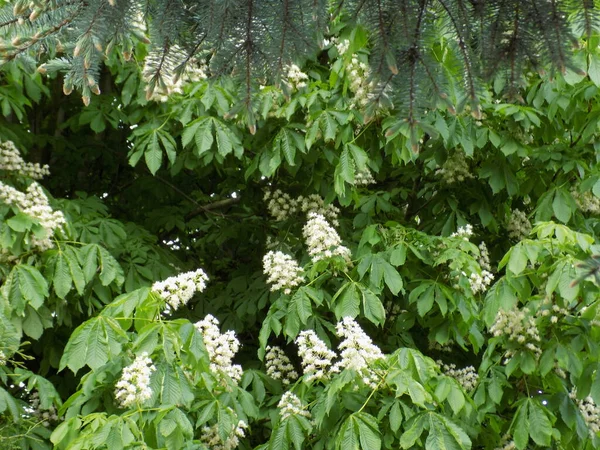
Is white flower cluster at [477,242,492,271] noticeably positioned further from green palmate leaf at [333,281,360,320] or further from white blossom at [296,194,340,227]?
green palmate leaf at [333,281,360,320]

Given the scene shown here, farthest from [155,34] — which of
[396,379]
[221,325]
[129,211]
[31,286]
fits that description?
[129,211]

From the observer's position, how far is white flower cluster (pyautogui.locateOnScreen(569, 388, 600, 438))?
181 inches

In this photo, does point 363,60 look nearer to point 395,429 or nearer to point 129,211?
point 395,429

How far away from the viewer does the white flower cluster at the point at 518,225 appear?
556 centimetres

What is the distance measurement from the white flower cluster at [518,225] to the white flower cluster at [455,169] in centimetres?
40

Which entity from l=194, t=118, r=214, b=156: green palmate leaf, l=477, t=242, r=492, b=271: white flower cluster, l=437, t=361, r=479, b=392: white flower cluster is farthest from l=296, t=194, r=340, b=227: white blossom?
l=437, t=361, r=479, b=392: white flower cluster

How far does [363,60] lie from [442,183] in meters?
0.99

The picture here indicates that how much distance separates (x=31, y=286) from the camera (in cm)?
440

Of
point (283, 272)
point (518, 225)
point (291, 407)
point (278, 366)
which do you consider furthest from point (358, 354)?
point (518, 225)

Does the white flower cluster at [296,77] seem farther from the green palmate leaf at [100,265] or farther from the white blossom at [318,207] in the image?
the green palmate leaf at [100,265]

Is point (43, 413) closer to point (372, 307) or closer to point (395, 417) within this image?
point (372, 307)

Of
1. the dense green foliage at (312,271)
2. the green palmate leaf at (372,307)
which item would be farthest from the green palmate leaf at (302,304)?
the green palmate leaf at (372,307)

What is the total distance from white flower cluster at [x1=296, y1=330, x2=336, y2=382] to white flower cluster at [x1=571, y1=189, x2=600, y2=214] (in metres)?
1.86

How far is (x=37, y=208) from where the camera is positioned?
471 cm
